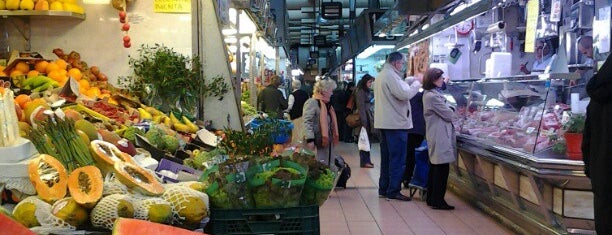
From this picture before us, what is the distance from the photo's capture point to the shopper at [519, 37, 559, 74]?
7.96 meters

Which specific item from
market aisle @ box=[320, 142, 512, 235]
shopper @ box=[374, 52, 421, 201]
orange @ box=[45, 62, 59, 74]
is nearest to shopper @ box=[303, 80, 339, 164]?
shopper @ box=[374, 52, 421, 201]

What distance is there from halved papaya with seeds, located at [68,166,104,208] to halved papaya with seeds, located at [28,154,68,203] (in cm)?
7

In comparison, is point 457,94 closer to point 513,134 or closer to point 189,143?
point 513,134

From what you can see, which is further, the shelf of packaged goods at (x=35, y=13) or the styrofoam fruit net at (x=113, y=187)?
the shelf of packaged goods at (x=35, y=13)

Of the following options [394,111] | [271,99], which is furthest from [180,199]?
[271,99]

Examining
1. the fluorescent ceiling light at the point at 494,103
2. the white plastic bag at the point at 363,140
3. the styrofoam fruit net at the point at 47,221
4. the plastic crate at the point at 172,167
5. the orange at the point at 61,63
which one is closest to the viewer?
the styrofoam fruit net at the point at 47,221

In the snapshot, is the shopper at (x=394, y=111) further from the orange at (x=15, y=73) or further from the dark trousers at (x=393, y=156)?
the orange at (x=15, y=73)

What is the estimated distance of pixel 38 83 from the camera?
548 cm

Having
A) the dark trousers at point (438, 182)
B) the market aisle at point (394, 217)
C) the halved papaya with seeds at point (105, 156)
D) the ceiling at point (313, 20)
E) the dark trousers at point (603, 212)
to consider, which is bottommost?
the market aisle at point (394, 217)

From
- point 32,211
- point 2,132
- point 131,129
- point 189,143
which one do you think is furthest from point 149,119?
point 32,211

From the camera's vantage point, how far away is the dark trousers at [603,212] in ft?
12.4

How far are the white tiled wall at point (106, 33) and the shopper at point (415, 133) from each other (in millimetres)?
3550

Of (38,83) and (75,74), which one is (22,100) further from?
(75,74)

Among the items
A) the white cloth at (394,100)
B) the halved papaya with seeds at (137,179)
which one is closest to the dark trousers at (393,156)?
the white cloth at (394,100)
